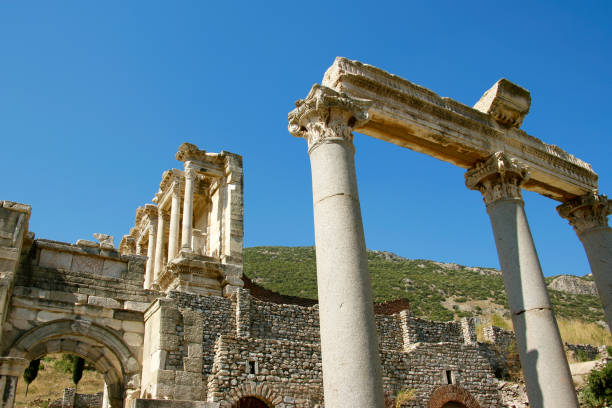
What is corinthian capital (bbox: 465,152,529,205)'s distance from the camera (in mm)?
11750

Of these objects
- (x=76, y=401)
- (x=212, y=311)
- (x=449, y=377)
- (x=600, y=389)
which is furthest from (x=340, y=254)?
(x=76, y=401)

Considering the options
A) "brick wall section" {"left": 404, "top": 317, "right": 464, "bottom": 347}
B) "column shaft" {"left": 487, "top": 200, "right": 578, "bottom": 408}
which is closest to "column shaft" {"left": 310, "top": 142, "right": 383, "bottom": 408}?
"column shaft" {"left": 487, "top": 200, "right": 578, "bottom": 408}

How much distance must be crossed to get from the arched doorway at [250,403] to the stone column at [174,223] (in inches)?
432

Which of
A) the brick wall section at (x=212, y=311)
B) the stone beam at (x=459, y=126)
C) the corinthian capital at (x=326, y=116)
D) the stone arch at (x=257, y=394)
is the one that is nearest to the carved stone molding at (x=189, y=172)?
the brick wall section at (x=212, y=311)

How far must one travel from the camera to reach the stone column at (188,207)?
2583cm

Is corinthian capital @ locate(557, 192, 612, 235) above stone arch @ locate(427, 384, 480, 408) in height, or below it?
above

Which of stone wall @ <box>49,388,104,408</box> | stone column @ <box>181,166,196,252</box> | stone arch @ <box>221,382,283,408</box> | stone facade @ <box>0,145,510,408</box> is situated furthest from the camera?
stone wall @ <box>49,388,104,408</box>

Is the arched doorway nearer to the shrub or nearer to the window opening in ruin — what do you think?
the window opening in ruin

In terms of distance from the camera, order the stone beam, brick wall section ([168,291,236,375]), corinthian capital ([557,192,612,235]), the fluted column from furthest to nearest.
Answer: the fluted column
brick wall section ([168,291,236,375])
corinthian capital ([557,192,612,235])
the stone beam

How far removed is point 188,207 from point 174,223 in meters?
1.65

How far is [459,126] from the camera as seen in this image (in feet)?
39.3

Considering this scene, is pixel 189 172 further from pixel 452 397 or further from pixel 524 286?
pixel 524 286

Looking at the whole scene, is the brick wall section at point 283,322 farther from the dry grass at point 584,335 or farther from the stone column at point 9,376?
the dry grass at point 584,335

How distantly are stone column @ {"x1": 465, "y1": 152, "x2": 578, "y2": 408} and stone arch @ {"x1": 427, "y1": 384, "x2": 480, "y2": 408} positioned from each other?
11.5 metres
